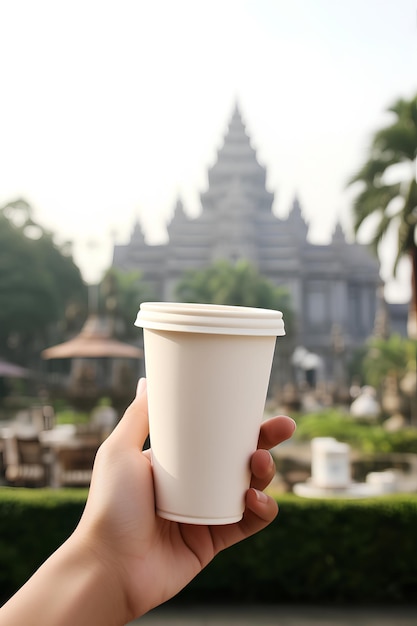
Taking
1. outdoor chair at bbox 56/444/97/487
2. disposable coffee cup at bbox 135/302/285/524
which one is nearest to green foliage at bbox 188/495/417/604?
outdoor chair at bbox 56/444/97/487

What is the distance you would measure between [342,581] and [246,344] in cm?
426

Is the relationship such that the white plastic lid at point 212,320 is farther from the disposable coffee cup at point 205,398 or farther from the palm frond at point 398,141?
the palm frond at point 398,141

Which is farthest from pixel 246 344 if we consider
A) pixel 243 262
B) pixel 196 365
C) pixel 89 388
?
pixel 243 262

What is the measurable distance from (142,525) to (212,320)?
401 millimetres

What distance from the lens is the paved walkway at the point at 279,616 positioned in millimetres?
4547

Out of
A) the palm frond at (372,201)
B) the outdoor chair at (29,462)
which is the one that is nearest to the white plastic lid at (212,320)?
the outdoor chair at (29,462)

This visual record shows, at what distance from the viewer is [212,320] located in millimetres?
1141

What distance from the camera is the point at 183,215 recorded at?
1770 inches

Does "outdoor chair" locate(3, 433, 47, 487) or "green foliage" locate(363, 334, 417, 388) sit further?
"green foliage" locate(363, 334, 417, 388)

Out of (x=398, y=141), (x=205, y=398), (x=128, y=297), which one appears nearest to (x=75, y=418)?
(x=398, y=141)

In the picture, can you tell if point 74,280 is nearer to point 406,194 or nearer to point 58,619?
point 406,194

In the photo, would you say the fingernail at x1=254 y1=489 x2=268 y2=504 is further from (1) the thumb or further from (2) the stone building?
(2) the stone building

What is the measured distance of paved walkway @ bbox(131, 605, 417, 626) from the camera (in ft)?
14.9

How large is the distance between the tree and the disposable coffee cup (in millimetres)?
28609
